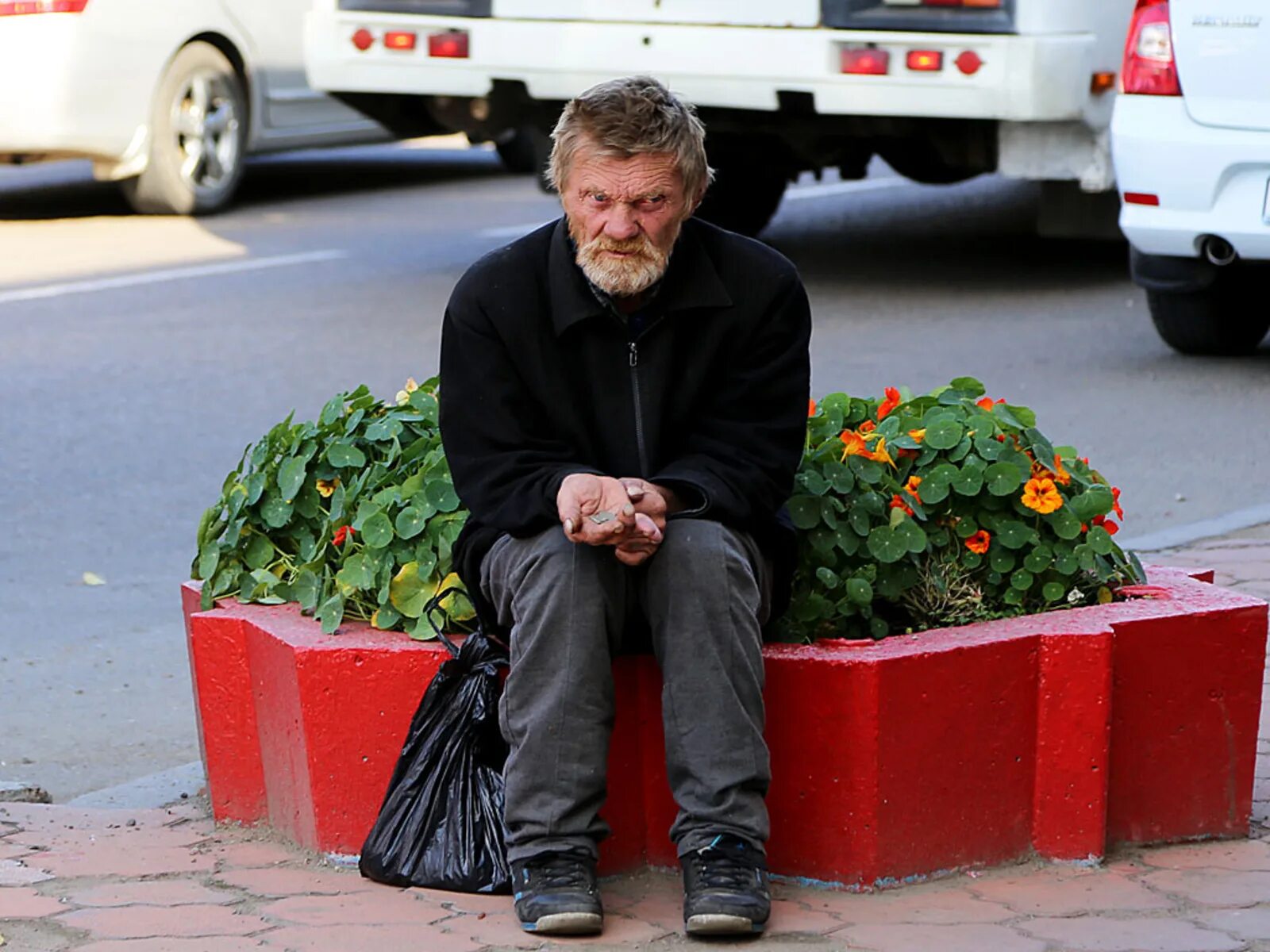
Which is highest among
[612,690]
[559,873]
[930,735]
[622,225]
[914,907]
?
[622,225]

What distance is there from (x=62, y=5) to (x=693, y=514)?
333 inches

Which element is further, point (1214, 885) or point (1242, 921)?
point (1214, 885)

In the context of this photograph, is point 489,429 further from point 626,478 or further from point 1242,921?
point 1242,921

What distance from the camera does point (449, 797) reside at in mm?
3393

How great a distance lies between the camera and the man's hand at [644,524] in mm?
3223

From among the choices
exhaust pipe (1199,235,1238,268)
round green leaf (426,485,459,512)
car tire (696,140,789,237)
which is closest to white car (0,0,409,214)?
car tire (696,140,789,237)

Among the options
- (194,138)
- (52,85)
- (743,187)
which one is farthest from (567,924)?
(194,138)

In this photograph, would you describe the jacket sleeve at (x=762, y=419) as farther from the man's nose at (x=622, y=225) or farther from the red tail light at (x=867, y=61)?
the red tail light at (x=867, y=61)

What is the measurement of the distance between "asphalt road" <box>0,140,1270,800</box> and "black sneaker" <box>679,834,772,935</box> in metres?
1.46

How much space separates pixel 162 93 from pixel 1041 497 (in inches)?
347

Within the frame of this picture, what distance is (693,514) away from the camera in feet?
10.9

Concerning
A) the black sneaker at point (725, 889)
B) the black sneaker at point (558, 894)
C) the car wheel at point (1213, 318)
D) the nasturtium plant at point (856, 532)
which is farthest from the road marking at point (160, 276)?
the black sneaker at point (725, 889)

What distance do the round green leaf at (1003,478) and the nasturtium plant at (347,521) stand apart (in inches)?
34.1

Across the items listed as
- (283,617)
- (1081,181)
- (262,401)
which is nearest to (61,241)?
(262,401)
